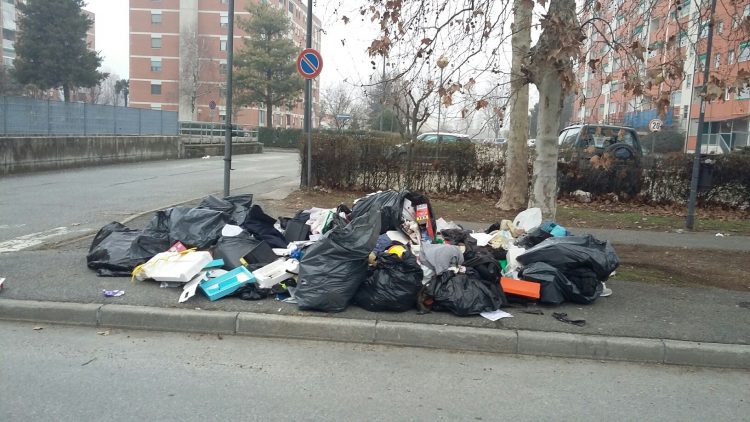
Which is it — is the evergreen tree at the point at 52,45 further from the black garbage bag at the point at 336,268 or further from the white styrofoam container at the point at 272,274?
the black garbage bag at the point at 336,268

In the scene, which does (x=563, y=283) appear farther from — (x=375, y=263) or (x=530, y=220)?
(x=375, y=263)

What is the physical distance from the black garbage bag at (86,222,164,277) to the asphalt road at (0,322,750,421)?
1272 mm

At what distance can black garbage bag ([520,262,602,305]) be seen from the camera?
5.42 metres

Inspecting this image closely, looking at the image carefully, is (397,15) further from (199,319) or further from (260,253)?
(199,319)

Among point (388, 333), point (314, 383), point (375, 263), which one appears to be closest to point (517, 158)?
point (375, 263)

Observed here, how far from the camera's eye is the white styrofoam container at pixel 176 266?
5551 millimetres

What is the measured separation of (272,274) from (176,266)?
97 cm

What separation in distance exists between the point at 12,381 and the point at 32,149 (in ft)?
56.6

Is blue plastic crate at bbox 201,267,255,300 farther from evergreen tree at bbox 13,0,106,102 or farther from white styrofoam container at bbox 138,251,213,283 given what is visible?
evergreen tree at bbox 13,0,106,102

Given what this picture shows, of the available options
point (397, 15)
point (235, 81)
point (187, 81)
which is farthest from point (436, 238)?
point (187, 81)

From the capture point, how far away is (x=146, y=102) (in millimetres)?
70438

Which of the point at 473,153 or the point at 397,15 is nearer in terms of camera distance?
the point at 397,15

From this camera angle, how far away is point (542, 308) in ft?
17.7

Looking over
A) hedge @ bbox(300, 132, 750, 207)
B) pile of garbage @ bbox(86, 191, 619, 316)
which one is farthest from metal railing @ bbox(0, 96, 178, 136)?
pile of garbage @ bbox(86, 191, 619, 316)
